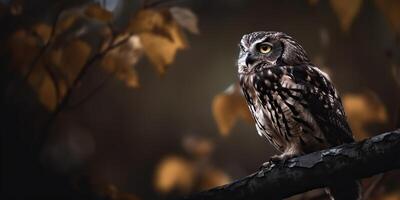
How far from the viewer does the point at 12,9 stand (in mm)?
1711

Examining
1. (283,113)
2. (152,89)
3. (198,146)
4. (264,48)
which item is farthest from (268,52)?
(152,89)

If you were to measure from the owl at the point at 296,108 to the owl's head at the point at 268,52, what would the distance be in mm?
13

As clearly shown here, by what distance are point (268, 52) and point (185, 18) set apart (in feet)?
1.19

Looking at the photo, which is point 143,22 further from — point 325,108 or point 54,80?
point 325,108

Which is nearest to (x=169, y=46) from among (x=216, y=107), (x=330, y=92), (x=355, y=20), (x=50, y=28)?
(x=216, y=107)

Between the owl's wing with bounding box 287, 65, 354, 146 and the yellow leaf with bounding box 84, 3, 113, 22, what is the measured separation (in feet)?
1.60

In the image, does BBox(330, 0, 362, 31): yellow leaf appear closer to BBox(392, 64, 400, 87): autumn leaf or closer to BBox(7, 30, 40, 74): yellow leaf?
BBox(392, 64, 400, 87): autumn leaf

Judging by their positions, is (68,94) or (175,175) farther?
(175,175)

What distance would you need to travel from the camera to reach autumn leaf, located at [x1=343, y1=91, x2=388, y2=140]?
1723 millimetres

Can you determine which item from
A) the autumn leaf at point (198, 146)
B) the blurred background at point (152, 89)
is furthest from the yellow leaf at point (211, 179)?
the autumn leaf at point (198, 146)

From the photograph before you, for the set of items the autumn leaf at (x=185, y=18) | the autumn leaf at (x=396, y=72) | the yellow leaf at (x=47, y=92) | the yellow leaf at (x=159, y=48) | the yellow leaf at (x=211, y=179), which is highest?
the autumn leaf at (x=185, y=18)

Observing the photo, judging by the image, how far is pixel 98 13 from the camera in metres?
1.55

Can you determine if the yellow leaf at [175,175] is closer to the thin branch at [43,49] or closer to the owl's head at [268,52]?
the owl's head at [268,52]

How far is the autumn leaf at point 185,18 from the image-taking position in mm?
1566
